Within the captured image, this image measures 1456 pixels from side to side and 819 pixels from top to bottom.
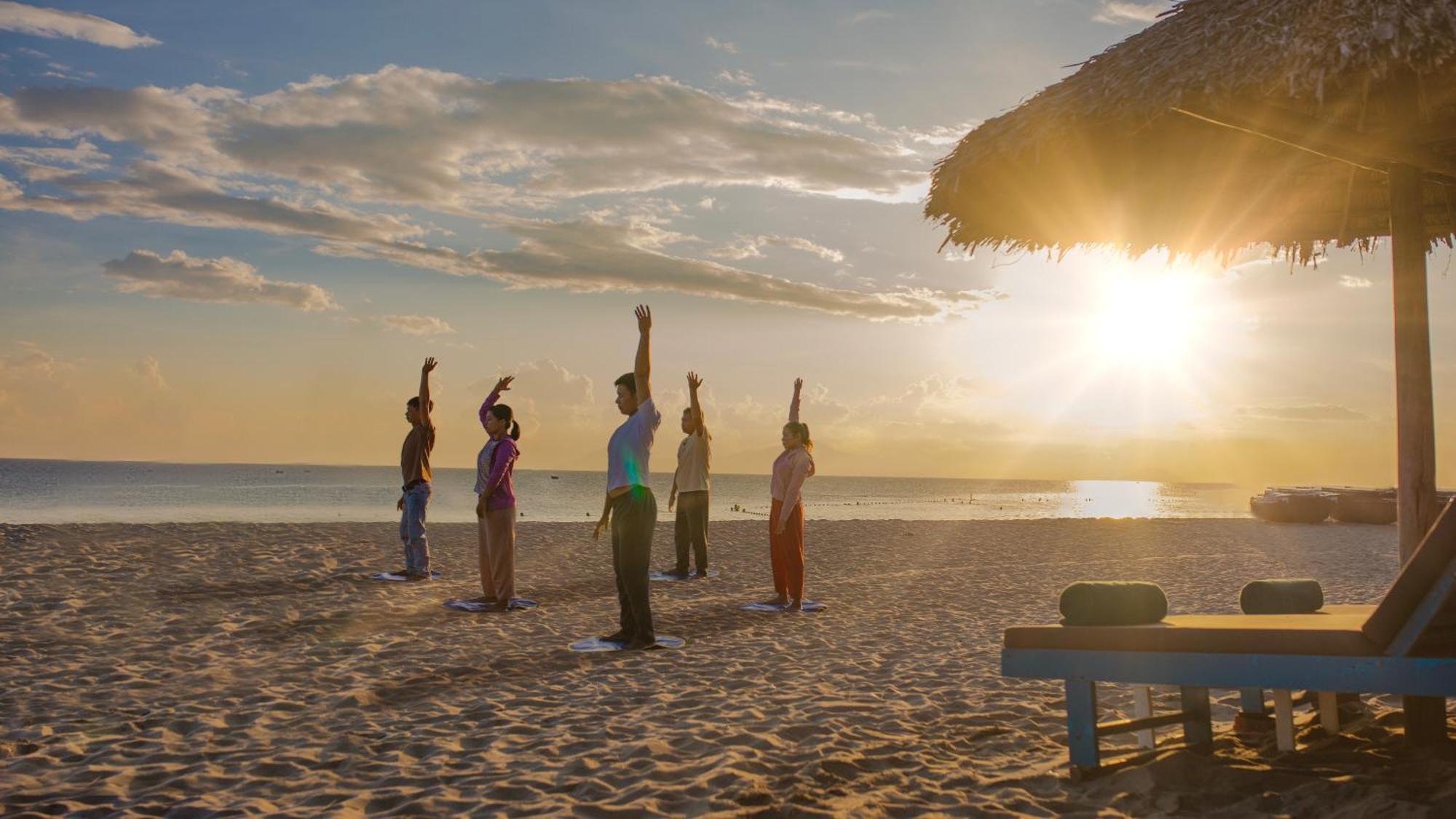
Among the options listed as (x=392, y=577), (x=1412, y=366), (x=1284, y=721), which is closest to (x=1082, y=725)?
(x=1284, y=721)

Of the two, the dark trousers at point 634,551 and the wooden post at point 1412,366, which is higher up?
the wooden post at point 1412,366

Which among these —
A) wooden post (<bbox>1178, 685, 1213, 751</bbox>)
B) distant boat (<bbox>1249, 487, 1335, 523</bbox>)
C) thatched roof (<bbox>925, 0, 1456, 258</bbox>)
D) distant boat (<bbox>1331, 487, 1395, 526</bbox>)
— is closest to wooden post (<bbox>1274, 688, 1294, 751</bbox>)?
wooden post (<bbox>1178, 685, 1213, 751</bbox>)

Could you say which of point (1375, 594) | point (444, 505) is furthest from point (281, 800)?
point (444, 505)

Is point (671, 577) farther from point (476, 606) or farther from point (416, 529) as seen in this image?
point (476, 606)

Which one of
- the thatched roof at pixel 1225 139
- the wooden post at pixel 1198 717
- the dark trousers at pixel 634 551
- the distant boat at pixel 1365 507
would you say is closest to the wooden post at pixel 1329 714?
the wooden post at pixel 1198 717

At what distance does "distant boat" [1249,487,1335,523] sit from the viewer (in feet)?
89.3

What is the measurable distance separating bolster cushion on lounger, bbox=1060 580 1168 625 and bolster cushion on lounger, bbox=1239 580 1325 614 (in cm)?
114

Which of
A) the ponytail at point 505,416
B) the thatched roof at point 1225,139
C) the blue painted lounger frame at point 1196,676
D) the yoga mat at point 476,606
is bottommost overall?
the yoga mat at point 476,606

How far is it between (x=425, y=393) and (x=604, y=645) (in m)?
4.32

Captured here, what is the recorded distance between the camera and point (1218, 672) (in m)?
3.51

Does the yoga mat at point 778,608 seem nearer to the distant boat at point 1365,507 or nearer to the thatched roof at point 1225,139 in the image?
the thatched roof at point 1225,139

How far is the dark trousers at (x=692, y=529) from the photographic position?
464 inches

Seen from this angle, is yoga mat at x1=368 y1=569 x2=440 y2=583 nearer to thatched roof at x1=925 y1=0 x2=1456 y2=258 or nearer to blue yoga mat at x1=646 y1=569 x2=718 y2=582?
blue yoga mat at x1=646 y1=569 x2=718 y2=582

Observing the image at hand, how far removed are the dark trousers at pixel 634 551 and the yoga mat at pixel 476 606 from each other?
241 centimetres
